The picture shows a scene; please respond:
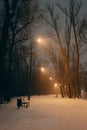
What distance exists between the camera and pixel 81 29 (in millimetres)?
48969

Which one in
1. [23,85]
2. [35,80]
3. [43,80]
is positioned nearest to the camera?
[23,85]

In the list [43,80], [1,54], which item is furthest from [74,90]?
[43,80]

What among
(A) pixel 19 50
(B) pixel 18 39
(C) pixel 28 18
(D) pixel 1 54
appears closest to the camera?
(D) pixel 1 54

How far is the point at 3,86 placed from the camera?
172 feet

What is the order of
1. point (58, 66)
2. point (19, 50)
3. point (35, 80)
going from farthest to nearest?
1. point (35, 80)
2. point (58, 66)
3. point (19, 50)

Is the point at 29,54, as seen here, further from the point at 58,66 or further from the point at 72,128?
the point at 72,128

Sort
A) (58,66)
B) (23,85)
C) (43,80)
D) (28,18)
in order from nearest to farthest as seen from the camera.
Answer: (28,18), (58,66), (23,85), (43,80)

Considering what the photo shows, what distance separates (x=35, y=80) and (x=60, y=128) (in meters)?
96.2

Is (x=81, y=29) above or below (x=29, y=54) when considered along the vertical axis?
above

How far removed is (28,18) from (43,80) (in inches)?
3778

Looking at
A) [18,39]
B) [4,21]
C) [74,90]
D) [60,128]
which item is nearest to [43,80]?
[74,90]

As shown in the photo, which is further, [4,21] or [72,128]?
[4,21]

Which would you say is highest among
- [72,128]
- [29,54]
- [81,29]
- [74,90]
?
[81,29]

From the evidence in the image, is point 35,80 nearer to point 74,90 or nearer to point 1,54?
point 74,90
